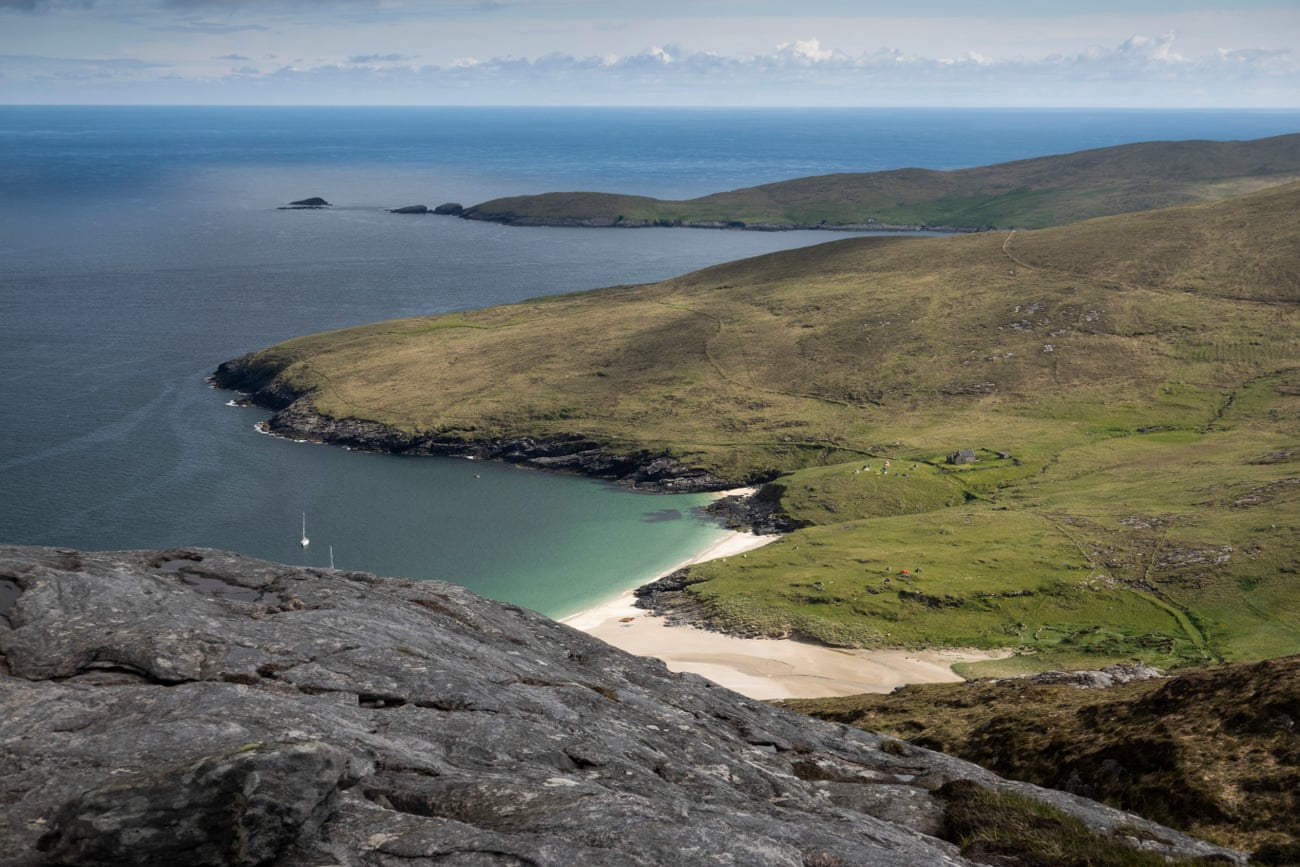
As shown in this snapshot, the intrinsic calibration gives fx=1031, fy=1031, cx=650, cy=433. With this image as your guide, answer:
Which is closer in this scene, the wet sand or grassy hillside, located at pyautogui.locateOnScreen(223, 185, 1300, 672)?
the wet sand

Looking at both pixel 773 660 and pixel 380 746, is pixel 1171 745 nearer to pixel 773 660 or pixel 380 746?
pixel 380 746

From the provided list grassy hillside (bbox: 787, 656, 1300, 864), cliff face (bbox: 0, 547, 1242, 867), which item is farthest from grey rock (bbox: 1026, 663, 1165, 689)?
cliff face (bbox: 0, 547, 1242, 867)

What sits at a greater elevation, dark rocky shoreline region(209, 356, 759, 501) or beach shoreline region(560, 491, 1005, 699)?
dark rocky shoreline region(209, 356, 759, 501)

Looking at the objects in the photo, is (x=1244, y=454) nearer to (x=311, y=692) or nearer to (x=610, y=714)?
(x=610, y=714)

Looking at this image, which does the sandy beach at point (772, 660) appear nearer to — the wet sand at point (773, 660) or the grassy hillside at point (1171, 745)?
the wet sand at point (773, 660)

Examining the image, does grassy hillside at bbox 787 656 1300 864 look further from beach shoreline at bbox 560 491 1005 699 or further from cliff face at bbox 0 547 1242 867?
beach shoreline at bbox 560 491 1005 699

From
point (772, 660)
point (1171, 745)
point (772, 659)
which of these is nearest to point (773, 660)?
point (772, 660)

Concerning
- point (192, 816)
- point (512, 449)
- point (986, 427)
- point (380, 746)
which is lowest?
point (512, 449)
